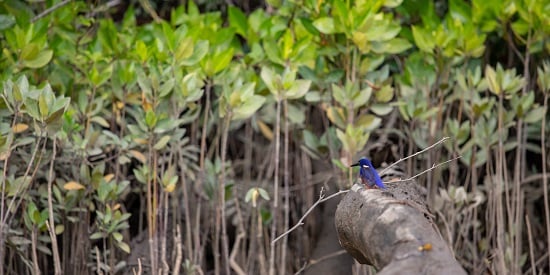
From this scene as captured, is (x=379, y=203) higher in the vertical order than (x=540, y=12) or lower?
lower

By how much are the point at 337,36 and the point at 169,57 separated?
72cm

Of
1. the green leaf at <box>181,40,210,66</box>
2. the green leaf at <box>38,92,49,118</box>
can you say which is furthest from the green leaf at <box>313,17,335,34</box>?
the green leaf at <box>38,92,49,118</box>

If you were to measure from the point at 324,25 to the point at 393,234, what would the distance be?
63.3 inches

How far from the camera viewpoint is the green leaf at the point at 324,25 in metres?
3.63

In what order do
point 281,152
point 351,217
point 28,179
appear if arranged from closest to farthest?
1. point 351,217
2. point 28,179
3. point 281,152

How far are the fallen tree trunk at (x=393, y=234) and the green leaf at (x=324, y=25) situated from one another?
114 cm

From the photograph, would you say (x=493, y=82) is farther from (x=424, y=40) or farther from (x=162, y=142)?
(x=162, y=142)

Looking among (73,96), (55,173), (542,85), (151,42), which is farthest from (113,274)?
(542,85)

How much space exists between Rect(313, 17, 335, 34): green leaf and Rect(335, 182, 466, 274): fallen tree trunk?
3.74 ft

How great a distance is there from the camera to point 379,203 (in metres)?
2.36

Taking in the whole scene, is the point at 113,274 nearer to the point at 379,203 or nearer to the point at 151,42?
the point at 151,42

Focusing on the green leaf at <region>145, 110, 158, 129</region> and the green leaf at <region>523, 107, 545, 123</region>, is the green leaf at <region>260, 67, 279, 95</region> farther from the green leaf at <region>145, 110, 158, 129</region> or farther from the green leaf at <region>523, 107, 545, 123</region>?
the green leaf at <region>523, 107, 545, 123</region>

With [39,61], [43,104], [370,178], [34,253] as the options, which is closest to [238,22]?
[39,61]

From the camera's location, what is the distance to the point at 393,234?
86.7 inches
